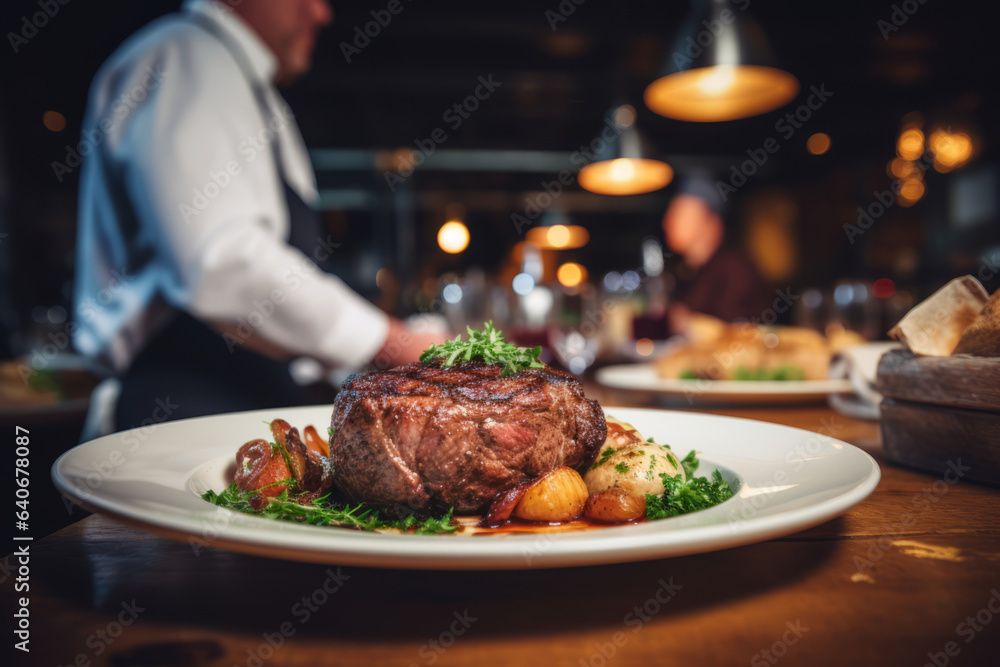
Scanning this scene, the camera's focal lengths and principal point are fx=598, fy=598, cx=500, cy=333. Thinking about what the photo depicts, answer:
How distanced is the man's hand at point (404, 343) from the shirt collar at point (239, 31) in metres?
1.58

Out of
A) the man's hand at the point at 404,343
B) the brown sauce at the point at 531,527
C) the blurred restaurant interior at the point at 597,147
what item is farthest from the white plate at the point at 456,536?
the blurred restaurant interior at the point at 597,147

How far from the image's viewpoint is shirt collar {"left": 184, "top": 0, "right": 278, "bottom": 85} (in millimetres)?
3086

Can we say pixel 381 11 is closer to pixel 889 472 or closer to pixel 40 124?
pixel 40 124

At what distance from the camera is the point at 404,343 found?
279cm

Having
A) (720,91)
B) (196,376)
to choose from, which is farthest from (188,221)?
(720,91)

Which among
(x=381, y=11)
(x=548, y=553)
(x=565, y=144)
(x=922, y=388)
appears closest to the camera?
(x=548, y=553)

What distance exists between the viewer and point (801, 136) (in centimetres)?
1431

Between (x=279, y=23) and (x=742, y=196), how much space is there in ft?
58.3

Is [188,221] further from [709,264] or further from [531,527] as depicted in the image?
[709,264]

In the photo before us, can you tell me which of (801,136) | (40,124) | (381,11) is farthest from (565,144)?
(40,124)

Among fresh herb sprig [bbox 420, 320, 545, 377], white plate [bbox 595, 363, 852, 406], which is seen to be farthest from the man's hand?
fresh herb sprig [bbox 420, 320, 545, 377]

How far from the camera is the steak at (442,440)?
1.18m

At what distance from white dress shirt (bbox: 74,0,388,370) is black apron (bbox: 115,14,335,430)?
0.28 feet

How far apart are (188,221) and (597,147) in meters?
7.66
